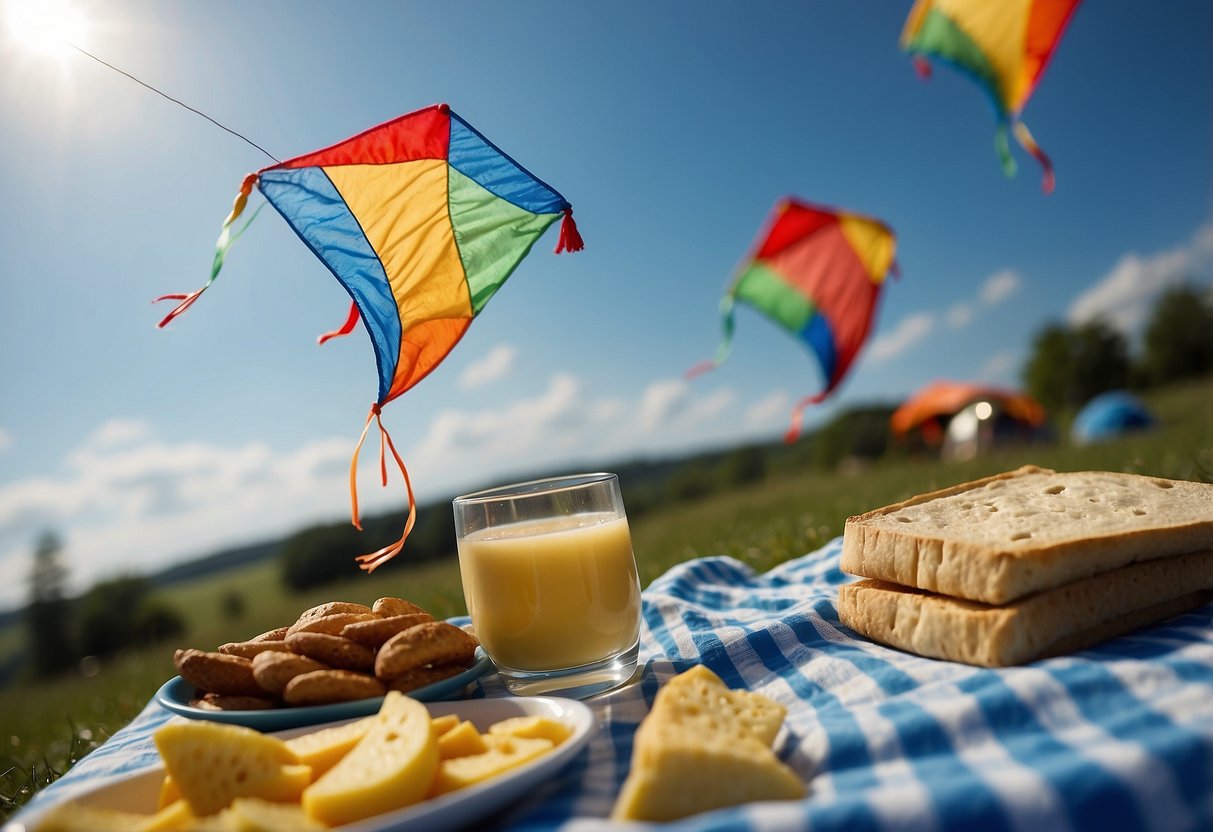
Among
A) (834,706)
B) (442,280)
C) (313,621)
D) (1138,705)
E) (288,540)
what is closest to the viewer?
(1138,705)

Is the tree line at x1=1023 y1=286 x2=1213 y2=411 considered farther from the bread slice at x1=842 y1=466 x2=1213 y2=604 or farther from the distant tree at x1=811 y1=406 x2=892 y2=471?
the bread slice at x1=842 y1=466 x2=1213 y2=604

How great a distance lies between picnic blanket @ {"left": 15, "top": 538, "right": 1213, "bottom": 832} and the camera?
0.81 m

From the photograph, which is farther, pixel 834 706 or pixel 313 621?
pixel 313 621

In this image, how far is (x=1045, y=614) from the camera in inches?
47.7

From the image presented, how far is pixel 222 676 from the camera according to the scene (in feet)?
4.38

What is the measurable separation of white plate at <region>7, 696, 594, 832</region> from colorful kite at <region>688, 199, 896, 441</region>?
2.89 metres

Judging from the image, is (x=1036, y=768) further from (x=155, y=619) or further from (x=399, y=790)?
(x=155, y=619)

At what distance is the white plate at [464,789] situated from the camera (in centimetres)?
86

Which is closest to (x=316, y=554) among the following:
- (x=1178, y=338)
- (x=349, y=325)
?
(x=349, y=325)

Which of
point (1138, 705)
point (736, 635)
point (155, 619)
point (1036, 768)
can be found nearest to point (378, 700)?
point (736, 635)

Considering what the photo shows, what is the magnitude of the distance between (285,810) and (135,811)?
277 millimetres

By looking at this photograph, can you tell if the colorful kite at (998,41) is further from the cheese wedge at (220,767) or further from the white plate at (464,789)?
the cheese wedge at (220,767)

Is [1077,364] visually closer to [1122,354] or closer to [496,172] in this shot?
[1122,354]

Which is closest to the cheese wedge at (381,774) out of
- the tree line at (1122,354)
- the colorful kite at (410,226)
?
the colorful kite at (410,226)
